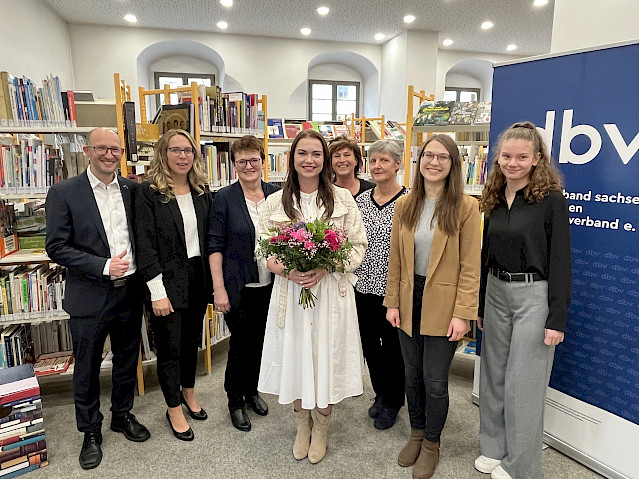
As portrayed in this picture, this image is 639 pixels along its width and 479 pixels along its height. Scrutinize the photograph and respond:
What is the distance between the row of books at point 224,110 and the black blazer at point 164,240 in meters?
1.08

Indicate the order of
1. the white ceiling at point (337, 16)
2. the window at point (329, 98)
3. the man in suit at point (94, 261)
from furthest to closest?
the window at point (329, 98)
the white ceiling at point (337, 16)
the man in suit at point (94, 261)

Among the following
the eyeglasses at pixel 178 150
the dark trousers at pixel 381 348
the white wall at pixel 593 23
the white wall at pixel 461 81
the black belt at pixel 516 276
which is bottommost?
the dark trousers at pixel 381 348

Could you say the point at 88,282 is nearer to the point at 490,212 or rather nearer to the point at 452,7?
the point at 490,212

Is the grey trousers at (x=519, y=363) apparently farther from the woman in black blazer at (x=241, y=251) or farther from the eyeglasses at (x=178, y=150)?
the eyeglasses at (x=178, y=150)

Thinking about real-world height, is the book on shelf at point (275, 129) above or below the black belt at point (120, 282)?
above

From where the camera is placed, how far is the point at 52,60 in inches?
269

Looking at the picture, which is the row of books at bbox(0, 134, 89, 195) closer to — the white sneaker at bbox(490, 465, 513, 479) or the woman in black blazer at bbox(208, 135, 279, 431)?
the woman in black blazer at bbox(208, 135, 279, 431)

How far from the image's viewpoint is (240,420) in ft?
8.62

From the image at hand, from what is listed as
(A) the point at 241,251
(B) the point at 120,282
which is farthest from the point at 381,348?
(B) the point at 120,282

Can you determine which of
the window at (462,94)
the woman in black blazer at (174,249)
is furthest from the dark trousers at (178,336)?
the window at (462,94)

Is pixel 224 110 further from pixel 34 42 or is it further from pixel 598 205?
pixel 34 42

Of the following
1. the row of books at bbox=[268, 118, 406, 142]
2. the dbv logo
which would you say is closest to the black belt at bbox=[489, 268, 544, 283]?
the dbv logo

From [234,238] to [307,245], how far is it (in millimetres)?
661

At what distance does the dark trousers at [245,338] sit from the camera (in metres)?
2.50
